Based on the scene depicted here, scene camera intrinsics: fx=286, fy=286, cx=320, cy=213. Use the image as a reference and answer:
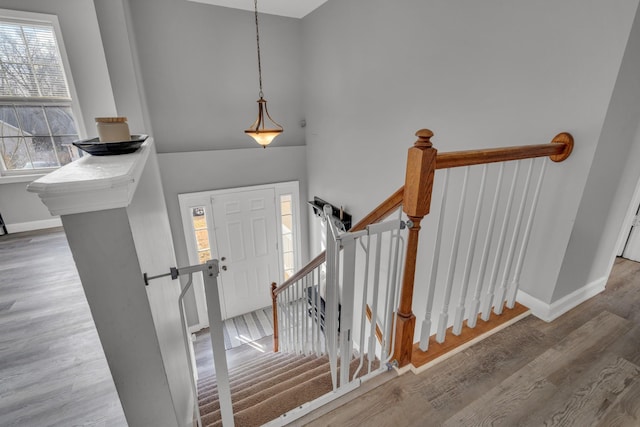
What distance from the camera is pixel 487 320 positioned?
1.76 metres

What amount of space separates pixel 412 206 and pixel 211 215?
3.74 metres

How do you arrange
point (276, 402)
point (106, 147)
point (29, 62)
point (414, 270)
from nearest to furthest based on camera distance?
point (106, 147) → point (414, 270) → point (276, 402) → point (29, 62)

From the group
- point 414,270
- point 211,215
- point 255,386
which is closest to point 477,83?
point 414,270

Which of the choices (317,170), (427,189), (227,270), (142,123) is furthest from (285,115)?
(427,189)

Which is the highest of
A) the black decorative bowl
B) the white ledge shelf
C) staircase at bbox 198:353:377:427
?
the black decorative bowl

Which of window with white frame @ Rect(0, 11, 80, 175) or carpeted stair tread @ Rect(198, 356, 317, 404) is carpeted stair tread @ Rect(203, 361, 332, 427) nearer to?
carpeted stair tread @ Rect(198, 356, 317, 404)

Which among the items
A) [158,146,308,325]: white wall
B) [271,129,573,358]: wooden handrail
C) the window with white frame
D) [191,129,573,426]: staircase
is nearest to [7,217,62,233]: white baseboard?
the window with white frame

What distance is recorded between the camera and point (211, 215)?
14.4 ft

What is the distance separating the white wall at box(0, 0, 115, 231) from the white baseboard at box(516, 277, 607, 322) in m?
4.92

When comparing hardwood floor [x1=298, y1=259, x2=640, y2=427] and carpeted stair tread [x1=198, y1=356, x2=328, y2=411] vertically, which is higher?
hardwood floor [x1=298, y1=259, x2=640, y2=427]

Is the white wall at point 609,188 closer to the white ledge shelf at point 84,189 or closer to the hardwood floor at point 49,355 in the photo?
the white ledge shelf at point 84,189

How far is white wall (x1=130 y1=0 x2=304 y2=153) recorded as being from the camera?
11.9 ft

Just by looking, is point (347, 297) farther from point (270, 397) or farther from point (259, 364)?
point (259, 364)

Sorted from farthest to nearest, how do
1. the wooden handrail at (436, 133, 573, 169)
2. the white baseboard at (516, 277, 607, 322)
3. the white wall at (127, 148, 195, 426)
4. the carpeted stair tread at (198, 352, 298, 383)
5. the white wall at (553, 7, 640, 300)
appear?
the carpeted stair tread at (198, 352, 298, 383) → the white baseboard at (516, 277, 607, 322) → the white wall at (553, 7, 640, 300) → the wooden handrail at (436, 133, 573, 169) → the white wall at (127, 148, 195, 426)
